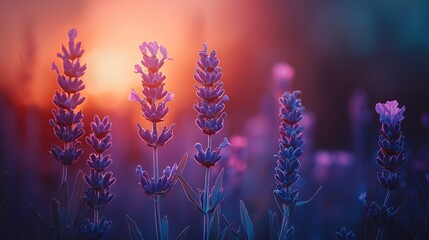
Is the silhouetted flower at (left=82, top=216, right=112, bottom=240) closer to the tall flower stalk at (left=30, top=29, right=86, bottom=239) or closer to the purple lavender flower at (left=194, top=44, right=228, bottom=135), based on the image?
the tall flower stalk at (left=30, top=29, right=86, bottom=239)

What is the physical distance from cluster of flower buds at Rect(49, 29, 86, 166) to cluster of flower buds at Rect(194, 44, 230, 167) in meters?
0.47

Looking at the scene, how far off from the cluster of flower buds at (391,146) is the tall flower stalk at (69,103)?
4.02 ft

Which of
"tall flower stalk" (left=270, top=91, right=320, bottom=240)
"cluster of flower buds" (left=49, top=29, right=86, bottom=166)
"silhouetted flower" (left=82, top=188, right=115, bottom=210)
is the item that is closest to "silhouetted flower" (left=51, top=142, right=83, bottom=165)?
"cluster of flower buds" (left=49, top=29, right=86, bottom=166)

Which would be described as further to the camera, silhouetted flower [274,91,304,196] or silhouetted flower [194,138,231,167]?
silhouetted flower [194,138,231,167]

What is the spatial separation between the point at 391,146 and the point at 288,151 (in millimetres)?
434

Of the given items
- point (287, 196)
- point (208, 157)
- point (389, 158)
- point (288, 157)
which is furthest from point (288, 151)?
point (389, 158)

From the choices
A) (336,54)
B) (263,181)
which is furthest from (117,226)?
(336,54)

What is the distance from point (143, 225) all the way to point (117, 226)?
272 mm

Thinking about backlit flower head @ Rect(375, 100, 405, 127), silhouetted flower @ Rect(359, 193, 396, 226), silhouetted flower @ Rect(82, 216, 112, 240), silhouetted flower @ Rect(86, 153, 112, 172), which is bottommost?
silhouetted flower @ Rect(82, 216, 112, 240)

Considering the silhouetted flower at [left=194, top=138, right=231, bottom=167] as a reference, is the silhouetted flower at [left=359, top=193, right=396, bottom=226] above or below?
below

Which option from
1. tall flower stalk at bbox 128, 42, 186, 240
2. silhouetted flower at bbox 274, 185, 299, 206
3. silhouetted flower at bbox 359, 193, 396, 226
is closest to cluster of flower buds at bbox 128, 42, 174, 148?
tall flower stalk at bbox 128, 42, 186, 240

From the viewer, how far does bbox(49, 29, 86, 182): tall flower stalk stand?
2217 millimetres

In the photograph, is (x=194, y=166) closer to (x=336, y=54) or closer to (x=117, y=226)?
(x=117, y=226)

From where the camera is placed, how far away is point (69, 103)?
2232 mm
